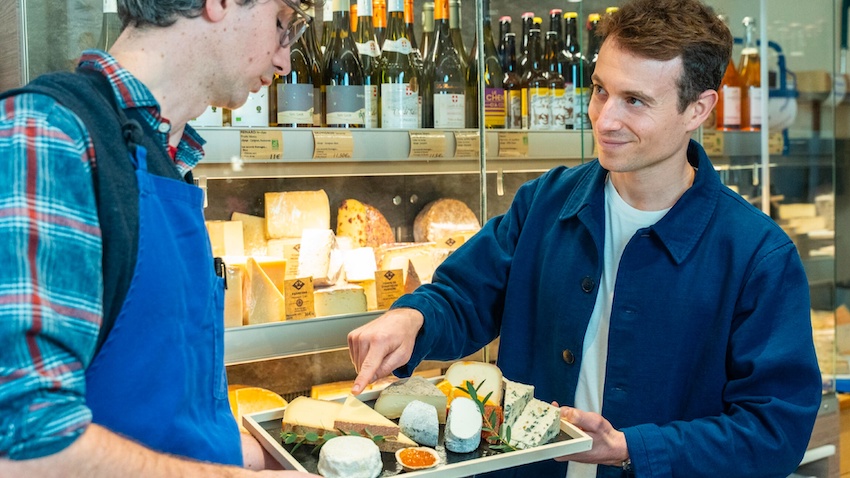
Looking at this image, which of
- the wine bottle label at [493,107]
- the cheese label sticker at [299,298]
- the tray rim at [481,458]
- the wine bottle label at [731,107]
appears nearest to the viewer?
the tray rim at [481,458]

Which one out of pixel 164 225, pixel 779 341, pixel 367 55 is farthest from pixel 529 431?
pixel 367 55

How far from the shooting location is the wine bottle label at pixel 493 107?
2.54 metres

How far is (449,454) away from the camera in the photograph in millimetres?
1400

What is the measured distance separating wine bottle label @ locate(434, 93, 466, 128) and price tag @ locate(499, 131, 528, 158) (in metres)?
0.13

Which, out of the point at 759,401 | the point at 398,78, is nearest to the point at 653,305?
the point at 759,401

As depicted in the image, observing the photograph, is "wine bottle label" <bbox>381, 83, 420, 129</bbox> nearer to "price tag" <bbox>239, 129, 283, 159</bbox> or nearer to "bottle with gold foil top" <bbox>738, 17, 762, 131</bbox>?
"price tag" <bbox>239, 129, 283, 159</bbox>

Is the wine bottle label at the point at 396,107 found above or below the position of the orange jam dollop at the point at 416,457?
above

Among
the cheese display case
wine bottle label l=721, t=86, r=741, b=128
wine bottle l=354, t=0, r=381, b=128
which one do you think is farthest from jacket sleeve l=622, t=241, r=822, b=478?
wine bottle label l=721, t=86, r=741, b=128

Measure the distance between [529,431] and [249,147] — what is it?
1042 millimetres

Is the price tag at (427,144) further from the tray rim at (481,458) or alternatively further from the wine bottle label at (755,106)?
the wine bottle label at (755,106)

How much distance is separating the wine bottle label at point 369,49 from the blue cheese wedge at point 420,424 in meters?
1.43

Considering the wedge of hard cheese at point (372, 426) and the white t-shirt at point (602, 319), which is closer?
the wedge of hard cheese at point (372, 426)

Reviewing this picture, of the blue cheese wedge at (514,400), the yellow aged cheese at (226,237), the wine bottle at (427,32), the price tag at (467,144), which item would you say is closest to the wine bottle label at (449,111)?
the price tag at (467,144)

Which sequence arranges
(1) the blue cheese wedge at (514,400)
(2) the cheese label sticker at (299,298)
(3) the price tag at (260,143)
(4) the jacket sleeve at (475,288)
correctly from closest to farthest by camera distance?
(1) the blue cheese wedge at (514,400)
(4) the jacket sleeve at (475,288)
(3) the price tag at (260,143)
(2) the cheese label sticker at (299,298)
